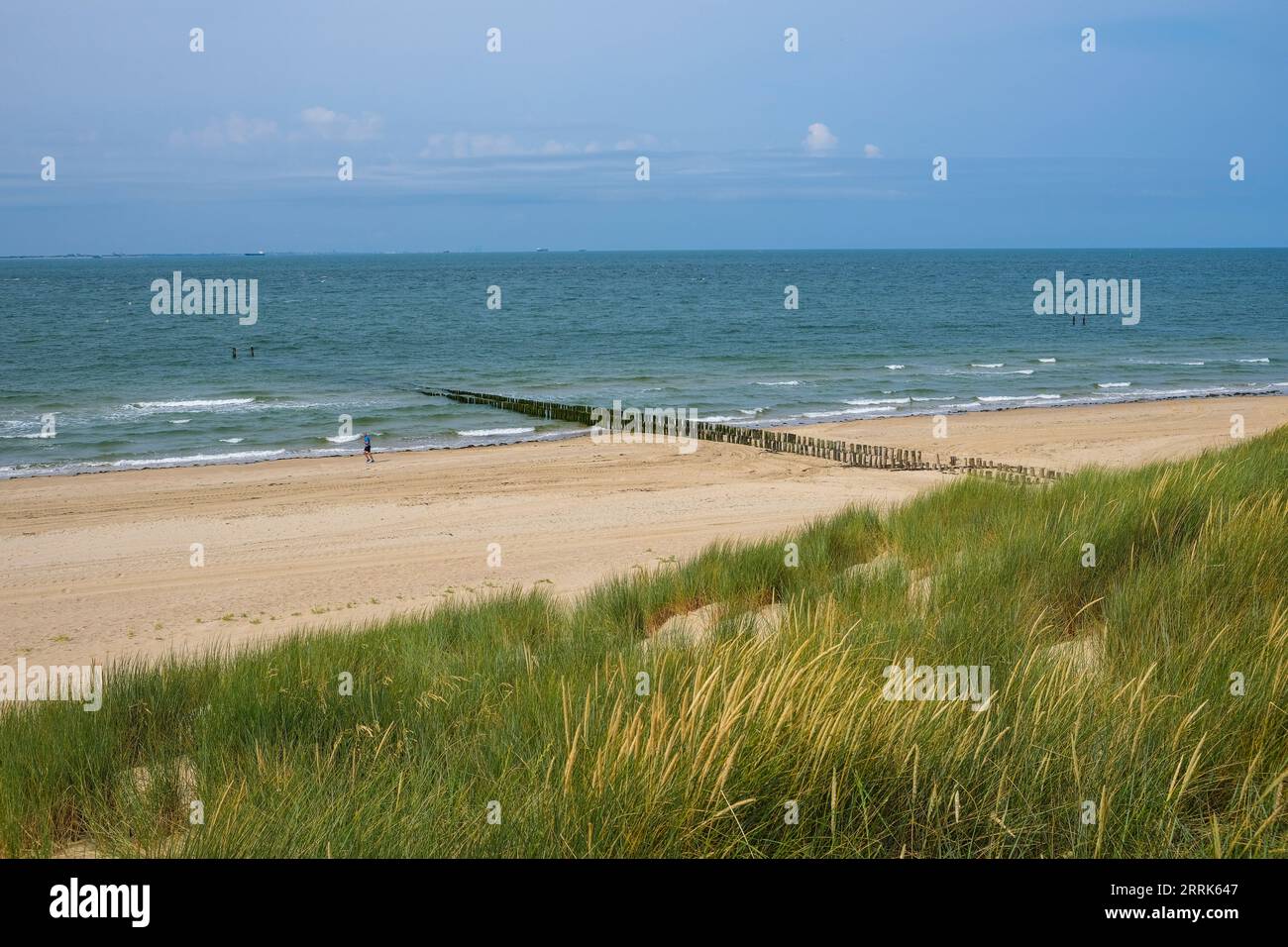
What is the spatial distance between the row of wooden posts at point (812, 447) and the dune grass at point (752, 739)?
50.7 ft

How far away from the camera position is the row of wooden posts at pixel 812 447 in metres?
25.1

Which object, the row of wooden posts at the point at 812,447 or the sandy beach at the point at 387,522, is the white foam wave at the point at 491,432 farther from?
the sandy beach at the point at 387,522

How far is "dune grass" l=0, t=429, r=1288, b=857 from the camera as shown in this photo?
363cm

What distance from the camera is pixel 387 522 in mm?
22109

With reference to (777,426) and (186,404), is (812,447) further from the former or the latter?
(186,404)

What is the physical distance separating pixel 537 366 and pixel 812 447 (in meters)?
29.2

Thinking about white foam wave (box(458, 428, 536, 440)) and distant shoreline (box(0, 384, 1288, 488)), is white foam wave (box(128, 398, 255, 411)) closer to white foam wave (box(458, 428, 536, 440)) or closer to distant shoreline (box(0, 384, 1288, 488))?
distant shoreline (box(0, 384, 1288, 488))

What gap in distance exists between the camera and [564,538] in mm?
20266

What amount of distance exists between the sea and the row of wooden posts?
5.18 feet

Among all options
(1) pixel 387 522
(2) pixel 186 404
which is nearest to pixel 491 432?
(1) pixel 387 522

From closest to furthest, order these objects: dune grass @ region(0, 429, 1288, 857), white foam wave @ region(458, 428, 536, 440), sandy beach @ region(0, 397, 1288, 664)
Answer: dune grass @ region(0, 429, 1288, 857) < sandy beach @ region(0, 397, 1288, 664) < white foam wave @ region(458, 428, 536, 440)

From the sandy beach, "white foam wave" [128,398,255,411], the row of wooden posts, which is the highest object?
"white foam wave" [128,398,255,411]

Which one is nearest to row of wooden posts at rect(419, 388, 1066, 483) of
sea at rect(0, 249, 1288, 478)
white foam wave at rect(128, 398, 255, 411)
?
sea at rect(0, 249, 1288, 478)
